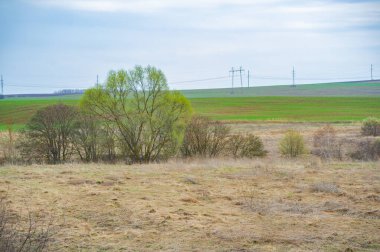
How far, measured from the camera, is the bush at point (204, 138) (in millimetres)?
37125

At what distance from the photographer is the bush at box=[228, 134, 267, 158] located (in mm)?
36875

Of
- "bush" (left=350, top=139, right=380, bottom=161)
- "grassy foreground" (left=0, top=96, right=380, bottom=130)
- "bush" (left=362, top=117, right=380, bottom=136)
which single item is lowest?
"bush" (left=350, top=139, right=380, bottom=161)

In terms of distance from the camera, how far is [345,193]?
579 inches

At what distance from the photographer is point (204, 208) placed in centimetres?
1309

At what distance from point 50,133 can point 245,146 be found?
1536 centimetres

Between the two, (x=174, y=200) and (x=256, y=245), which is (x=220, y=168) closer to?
(x=174, y=200)

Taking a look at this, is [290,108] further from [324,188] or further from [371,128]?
[324,188]

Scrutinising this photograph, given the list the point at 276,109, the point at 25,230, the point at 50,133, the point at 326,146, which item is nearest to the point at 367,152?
the point at 326,146

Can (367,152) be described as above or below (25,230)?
below

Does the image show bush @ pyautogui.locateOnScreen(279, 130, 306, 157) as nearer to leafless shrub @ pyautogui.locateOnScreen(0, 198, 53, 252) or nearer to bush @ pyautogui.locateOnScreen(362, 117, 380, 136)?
bush @ pyautogui.locateOnScreen(362, 117, 380, 136)

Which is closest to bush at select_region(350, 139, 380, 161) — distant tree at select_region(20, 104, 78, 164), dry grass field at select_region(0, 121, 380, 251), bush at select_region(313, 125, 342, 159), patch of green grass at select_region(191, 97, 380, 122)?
bush at select_region(313, 125, 342, 159)

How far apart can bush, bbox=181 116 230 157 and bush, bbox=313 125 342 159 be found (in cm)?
901

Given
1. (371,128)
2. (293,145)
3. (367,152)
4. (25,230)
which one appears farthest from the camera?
(371,128)

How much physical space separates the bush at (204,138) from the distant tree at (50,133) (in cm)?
936
